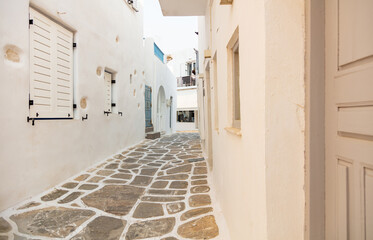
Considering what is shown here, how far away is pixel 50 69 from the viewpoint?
399cm

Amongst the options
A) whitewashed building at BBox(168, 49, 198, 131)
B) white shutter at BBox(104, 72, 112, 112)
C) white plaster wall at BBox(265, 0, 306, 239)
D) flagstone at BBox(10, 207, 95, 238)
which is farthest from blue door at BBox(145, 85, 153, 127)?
whitewashed building at BBox(168, 49, 198, 131)

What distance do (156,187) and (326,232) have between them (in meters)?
3.43

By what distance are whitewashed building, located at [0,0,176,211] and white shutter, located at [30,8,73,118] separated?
0.05 ft

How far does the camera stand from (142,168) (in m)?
5.47

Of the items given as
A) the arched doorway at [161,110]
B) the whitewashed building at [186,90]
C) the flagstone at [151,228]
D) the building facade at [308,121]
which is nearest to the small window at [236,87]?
the building facade at [308,121]

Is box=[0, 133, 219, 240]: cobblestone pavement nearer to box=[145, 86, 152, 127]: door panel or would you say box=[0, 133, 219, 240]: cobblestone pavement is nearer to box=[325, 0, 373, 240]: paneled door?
box=[325, 0, 373, 240]: paneled door

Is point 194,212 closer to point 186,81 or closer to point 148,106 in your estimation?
point 148,106

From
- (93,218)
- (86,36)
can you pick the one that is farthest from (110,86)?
(93,218)

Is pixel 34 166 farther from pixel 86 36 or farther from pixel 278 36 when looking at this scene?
pixel 278 36

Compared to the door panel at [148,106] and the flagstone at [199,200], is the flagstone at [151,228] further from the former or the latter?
the door panel at [148,106]

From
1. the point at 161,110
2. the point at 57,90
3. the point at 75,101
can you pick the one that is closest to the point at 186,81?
the point at 161,110

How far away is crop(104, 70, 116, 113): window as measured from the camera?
651cm

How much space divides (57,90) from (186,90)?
19.7 m

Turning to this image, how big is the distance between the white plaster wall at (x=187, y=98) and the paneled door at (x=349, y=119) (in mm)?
21988
